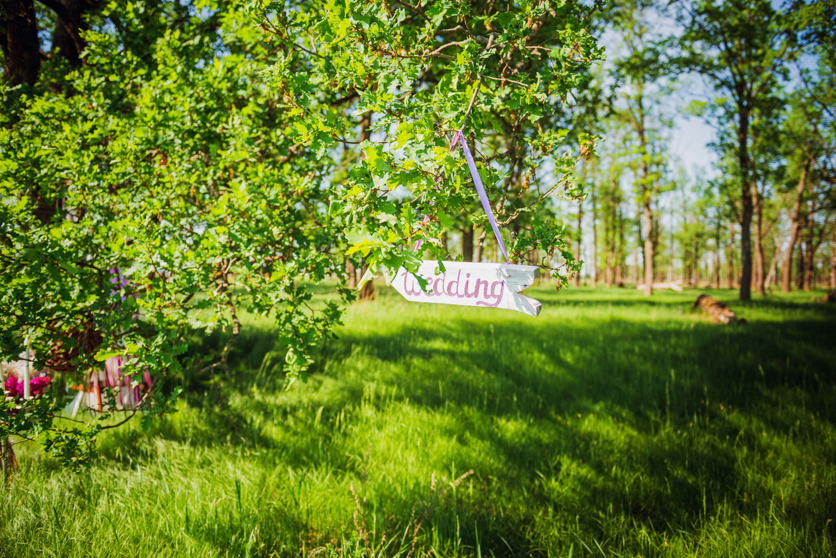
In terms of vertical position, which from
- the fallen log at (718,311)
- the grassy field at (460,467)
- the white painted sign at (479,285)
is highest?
the white painted sign at (479,285)

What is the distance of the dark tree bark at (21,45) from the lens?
246 centimetres

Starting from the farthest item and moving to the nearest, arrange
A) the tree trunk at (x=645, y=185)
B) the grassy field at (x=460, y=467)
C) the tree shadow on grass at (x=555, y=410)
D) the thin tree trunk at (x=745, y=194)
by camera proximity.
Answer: the tree trunk at (x=645, y=185) < the thin tree trunk at (x=745, y=194) < the tree shadow on grass at (x=555, y=410) < the grassy field at (x=460, y=467)

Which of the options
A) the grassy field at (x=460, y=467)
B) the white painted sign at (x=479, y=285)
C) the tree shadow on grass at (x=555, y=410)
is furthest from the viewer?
the tree shadow on grass at (x=555, y=410)

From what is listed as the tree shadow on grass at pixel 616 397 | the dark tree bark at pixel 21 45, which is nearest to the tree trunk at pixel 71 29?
the dark tree bark at pixel 21 45

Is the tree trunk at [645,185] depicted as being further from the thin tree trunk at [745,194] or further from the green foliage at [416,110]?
the green foliage at [416,110]

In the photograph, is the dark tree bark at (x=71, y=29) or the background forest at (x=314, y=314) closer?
the background forest at (x=314, y=314)

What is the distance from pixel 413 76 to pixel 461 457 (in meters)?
2.55

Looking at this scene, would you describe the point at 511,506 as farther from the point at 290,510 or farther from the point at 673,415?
the point at 673,415

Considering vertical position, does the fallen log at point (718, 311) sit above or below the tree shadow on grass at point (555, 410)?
above

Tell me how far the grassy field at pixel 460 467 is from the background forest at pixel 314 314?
23 mm

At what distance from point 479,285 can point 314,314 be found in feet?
5.25

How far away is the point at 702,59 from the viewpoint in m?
10.4

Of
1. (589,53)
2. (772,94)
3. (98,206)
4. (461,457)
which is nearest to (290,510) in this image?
(461,457)

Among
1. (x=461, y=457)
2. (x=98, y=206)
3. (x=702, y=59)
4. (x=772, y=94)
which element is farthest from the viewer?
(x=772, y=94)
